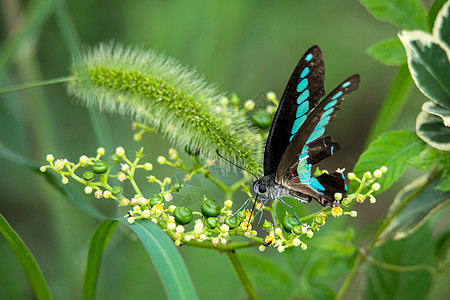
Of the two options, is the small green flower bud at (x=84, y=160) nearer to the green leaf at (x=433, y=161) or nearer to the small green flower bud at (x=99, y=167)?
the small green flower bud at (x=99, y=167)

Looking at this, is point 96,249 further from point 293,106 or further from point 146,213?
point 293,106

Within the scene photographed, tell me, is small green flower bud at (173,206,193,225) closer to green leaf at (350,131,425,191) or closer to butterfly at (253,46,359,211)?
butterfly at (253,46,359,211)

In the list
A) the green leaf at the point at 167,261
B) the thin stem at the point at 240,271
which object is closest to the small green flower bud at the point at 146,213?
the green leaf at the point at 167,261

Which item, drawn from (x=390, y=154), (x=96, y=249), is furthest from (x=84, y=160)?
(x=390, y=154)

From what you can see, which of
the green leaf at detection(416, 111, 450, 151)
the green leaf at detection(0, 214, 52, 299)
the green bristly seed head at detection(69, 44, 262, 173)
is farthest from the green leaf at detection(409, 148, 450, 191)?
the green leaf at detection(0, 214, 52, 299)

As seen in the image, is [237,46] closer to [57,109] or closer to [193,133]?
[57,109]

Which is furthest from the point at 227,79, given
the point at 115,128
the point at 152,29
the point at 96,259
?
the point at 96,259
